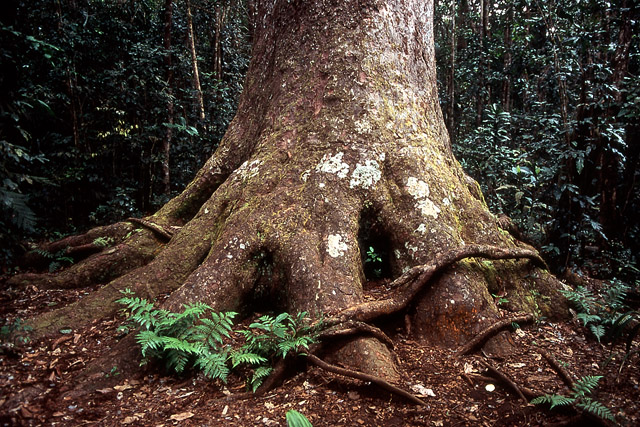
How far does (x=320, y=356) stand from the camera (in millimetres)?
2539

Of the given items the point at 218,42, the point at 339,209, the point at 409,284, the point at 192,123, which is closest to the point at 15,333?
the point at 339,209

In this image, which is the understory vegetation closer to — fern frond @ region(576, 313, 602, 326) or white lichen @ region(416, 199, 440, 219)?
fern frond @ region(576, 313, 602, 326)

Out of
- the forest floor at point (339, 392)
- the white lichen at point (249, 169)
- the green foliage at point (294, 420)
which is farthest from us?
the white lichen at point (249, 169)

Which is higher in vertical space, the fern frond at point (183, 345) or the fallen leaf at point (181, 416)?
the fern frond at point (183, 345)

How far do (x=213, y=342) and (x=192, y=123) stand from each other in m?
7.80

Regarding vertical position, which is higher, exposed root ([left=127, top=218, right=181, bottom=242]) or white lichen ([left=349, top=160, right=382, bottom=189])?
A: white lichen ([left=349, top=160, right=382, bottom=189])

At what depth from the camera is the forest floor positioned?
212 cm

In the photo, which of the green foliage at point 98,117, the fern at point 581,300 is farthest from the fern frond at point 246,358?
the green foliage at point 98,117

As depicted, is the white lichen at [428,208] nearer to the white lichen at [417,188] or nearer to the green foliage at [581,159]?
the white lichen at [417,188]

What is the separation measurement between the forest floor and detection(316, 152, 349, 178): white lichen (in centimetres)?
148

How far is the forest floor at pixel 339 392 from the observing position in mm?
2117

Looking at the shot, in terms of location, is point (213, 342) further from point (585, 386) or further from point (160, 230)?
point (585, 386)

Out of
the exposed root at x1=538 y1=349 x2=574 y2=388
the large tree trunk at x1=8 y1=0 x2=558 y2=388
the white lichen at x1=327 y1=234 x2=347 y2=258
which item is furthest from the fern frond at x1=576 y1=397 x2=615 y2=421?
the white lichen at x1=327 y1=234 x2=347 y2=258

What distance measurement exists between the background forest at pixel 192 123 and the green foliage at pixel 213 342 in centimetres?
145
